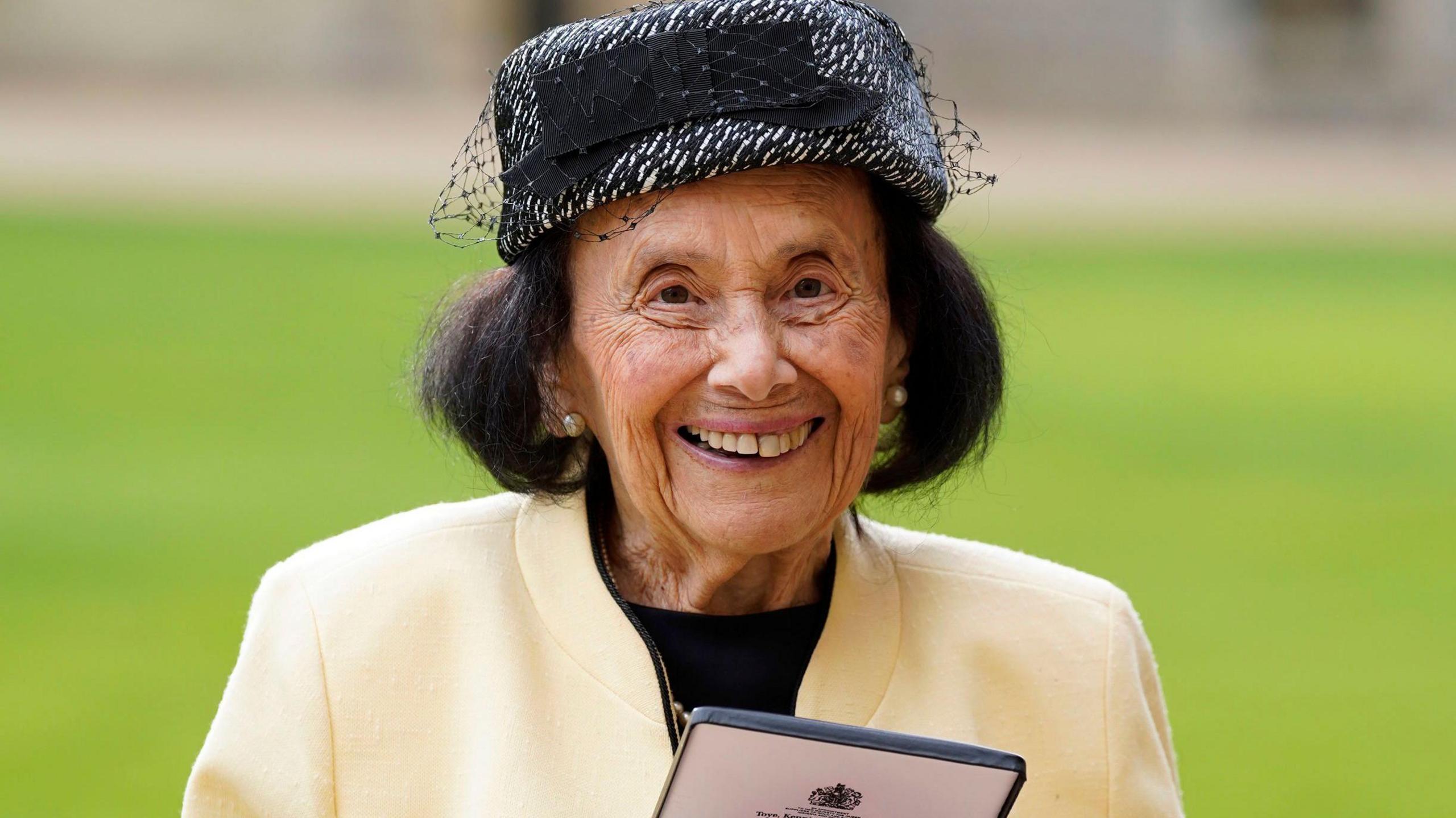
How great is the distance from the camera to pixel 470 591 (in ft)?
8.22

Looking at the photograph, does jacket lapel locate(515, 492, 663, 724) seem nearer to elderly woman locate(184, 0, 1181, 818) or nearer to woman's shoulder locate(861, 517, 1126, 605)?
→ elderly woman locate(184, 0, 1181, 818)

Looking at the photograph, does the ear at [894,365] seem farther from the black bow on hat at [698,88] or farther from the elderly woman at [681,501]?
the black bow on hat at [698,88]

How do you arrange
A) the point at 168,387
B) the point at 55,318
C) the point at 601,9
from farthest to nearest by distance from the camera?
the point at 601,9 → the point at 55,318 → the point at 168,387

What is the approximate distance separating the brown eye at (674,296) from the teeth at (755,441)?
169mm

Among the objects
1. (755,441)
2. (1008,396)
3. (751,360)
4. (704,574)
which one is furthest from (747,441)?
(1008,396)

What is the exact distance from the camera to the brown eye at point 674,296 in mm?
2346

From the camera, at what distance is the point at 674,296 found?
7.72 feet

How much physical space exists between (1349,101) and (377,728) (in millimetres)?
30092

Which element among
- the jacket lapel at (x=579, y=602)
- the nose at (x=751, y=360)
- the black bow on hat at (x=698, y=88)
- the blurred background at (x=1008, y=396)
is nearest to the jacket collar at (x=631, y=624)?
the jacket lapel at (x=579, y=602)

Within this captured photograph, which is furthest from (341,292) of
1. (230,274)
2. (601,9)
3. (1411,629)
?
(601,9)

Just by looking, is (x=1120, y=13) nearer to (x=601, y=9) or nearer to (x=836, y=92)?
(x=601, y=9)

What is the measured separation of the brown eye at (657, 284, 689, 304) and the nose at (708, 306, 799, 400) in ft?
0.25

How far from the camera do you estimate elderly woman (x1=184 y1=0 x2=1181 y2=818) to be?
7.44 ft

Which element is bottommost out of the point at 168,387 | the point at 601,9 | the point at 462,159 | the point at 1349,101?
the point at 168,387
